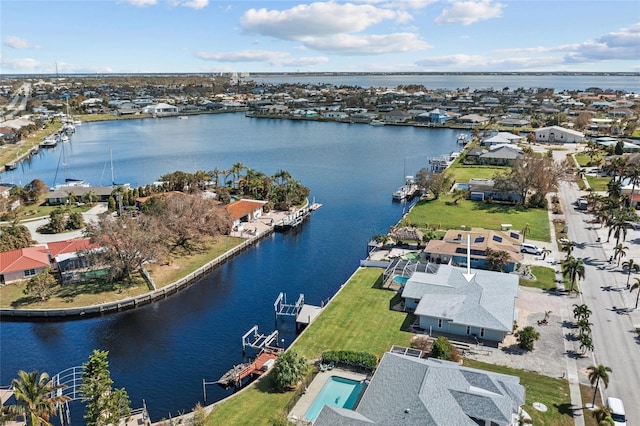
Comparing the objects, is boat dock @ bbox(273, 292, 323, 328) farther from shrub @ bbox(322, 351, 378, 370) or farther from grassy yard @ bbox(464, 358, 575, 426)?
grassy yard @ bbox(464, 358, 575, 426)

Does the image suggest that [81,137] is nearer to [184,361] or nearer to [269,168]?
[269,168]

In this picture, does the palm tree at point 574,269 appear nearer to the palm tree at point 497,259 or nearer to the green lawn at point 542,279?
the green lawn at point 542,279

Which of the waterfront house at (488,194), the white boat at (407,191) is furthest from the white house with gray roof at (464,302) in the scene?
the white boat at (407,191)

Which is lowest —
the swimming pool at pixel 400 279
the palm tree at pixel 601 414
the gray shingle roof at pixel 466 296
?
the palm tree at pixel 601 414

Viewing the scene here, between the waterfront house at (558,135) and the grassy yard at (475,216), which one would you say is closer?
the grassy yard at (475,216)

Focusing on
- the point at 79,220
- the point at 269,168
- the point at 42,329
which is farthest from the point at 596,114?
the point at 42,329

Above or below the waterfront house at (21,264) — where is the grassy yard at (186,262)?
below
